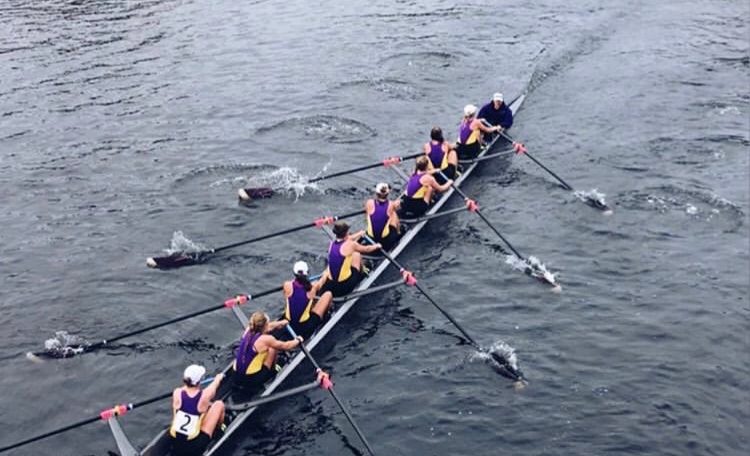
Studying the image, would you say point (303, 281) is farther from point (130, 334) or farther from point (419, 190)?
point (419, 190)

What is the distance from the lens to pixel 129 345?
64.4 ft

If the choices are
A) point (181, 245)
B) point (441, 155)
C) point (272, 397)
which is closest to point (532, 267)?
point (441, 155)

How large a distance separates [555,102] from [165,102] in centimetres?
1923

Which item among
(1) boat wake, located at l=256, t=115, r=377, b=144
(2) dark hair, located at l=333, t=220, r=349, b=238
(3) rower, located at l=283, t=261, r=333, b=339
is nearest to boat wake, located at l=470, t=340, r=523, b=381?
(3) rower, located at l=283, t=261, r=333, b=339

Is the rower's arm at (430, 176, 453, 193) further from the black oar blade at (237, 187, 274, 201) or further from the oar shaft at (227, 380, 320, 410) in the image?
the oar shaft at (227, 380, 320, 410)

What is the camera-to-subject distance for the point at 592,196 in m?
25.4

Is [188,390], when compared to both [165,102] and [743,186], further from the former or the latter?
[165,102]

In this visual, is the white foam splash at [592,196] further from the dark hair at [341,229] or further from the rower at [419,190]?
the dark hair at [341,229]

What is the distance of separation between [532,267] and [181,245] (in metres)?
11.5

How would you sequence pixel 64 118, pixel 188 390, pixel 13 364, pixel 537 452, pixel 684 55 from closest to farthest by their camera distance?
pixel 188 390 < pixel 537 452 < pixel 13 364 < pixel 64 118 < pixel 684 55

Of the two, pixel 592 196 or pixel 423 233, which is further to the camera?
pixel 592 196

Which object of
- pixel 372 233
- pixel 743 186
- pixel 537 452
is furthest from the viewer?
pixel 743 186

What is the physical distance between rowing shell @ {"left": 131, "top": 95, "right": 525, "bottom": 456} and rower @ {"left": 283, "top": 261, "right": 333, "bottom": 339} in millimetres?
355

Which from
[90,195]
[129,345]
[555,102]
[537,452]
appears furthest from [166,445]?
[555,102]
